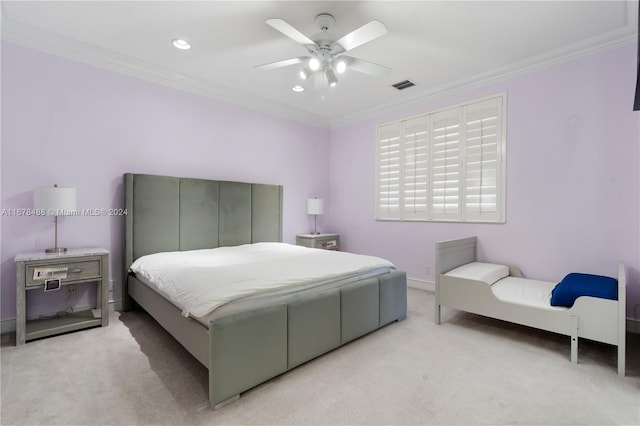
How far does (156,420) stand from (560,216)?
3744 mm

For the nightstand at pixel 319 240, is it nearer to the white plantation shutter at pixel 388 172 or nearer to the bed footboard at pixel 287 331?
the white plantation shutter at pixel 388 172

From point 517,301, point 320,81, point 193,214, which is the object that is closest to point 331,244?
point 193,214

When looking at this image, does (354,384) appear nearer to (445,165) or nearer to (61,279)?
(61,279)

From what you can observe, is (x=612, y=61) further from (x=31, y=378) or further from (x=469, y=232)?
(x=31, y=378)

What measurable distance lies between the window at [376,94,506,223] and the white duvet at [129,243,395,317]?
1.52 metres

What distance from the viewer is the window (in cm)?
346

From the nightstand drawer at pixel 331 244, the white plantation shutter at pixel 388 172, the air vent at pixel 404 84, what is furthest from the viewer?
the nightstand drawer at pixel 331 244

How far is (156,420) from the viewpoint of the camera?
155cm

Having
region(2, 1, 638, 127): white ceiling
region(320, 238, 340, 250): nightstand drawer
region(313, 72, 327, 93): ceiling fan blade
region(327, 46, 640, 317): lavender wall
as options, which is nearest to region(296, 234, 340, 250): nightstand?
region(320, 238, 340, 250): nightstand drawer

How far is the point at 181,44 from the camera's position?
2.86 meters

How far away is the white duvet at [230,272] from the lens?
1.83 m

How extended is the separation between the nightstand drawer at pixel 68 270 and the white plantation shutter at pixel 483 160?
4.02m

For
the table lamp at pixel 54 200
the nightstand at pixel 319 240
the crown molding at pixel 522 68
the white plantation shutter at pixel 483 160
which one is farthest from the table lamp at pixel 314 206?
the table lamp at pixel 54 200

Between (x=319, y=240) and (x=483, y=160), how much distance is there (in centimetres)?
250
